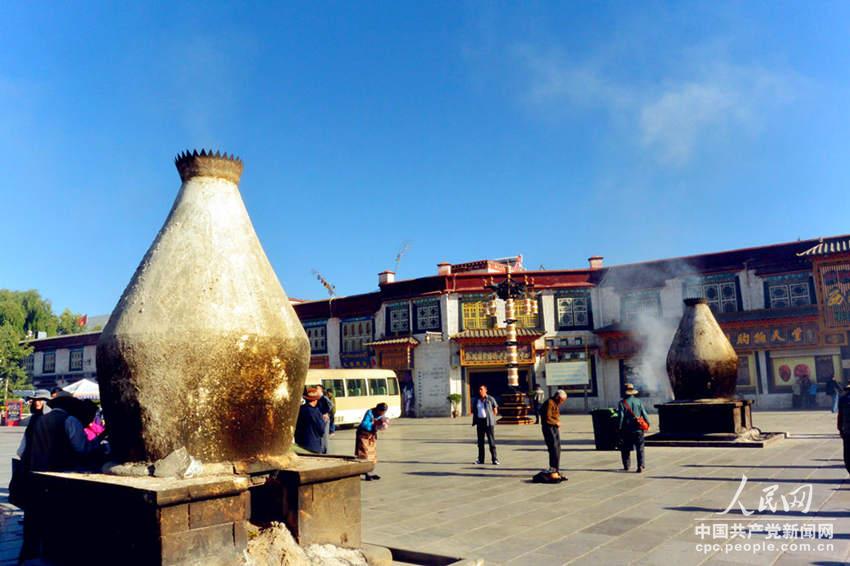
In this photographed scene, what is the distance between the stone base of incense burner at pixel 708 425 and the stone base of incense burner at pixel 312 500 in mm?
10903

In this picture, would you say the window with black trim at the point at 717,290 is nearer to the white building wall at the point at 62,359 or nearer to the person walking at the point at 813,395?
the person walking at the point at 813,395

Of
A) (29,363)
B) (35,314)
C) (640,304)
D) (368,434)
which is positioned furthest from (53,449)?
(35,314)

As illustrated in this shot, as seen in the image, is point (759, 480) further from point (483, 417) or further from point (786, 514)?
point (483, 417)

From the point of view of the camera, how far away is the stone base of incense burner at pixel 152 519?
379cm

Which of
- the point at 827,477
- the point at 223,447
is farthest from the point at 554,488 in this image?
the point at 223,447

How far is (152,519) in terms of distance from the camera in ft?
12.4

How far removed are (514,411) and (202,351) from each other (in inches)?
767

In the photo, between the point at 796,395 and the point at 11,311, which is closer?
the point at 796,395

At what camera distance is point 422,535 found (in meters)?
6.32

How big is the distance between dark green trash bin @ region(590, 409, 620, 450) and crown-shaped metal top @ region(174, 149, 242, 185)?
1042cm

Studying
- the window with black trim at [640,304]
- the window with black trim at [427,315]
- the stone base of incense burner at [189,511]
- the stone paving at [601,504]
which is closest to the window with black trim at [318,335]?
the window with black trim at [427,315]

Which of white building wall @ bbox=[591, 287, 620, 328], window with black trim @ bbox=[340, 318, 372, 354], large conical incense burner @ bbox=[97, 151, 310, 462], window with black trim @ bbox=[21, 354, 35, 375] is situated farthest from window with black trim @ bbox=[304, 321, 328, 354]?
large conical incense burner @ bbox=[97, 151, 310, 462]

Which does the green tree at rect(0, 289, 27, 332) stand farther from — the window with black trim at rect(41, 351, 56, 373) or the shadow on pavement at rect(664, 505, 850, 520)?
the shadow on pavement at rect(664, 505, 850, 520)

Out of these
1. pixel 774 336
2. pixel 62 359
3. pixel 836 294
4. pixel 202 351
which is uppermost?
pixel 836 294
